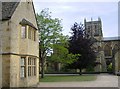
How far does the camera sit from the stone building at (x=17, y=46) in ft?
85.8

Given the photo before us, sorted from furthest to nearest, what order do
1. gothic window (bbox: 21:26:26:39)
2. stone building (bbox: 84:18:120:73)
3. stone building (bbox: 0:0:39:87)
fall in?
stone building (bbox: 84:18:120:73)
gothic window (bbox: 21:26:26:39)
stone building (bbox: 0:0:39:87)

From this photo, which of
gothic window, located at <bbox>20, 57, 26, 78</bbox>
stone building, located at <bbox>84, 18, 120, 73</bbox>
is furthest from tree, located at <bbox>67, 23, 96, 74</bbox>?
gothic window, located at <bbox>20, 57, 26, 78</bbox>

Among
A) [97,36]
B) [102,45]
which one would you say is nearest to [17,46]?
[102,45]

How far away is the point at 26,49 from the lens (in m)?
28.5

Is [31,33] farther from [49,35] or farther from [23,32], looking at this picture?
[49,35]

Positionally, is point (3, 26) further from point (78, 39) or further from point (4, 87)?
point (78, 39)

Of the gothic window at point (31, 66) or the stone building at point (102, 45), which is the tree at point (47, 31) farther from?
the stone building at point (102, 45)

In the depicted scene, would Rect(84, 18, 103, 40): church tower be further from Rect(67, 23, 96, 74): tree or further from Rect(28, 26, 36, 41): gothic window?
Rect(28, 26, 36, 41): gothic window

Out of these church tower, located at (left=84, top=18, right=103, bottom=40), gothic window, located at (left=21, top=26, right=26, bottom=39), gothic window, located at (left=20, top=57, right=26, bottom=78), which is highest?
church tower, located at (left=84, top=18, right=103, bottom=40)

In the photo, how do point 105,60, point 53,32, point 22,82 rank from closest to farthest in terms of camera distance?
point 22,82 < point 53,32 < point 105,60

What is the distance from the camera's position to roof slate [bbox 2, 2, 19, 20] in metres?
26.5

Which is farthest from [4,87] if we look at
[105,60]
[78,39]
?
[105,60]

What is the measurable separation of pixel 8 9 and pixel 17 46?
376cm

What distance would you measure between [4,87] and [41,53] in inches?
1181
